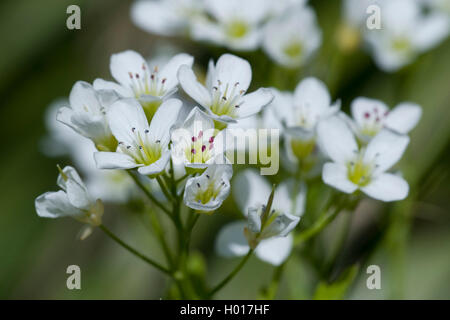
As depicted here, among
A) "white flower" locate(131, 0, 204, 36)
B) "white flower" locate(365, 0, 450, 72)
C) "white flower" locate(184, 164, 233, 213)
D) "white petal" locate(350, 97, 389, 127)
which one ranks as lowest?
"white flower" locate(184, 164, 233, 213)

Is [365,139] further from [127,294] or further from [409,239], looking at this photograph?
[127,294]

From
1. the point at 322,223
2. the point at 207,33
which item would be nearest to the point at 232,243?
the point at 322,223

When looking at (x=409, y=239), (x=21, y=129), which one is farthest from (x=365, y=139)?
(x=21, y=129)

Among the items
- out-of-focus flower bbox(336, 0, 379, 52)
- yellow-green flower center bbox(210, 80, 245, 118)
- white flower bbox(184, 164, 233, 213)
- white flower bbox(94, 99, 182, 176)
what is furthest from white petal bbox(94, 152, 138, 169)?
out-of-focus flower bbox(336, 0, 379, 52)

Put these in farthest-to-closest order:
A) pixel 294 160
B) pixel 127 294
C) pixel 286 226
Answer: pixel 127 294 < pixel 294 160 < pixel 286 226

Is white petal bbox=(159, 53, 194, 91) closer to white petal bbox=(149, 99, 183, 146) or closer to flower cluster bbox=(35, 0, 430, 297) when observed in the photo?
flower cluster bbox=(35, 0, 430, 297)
